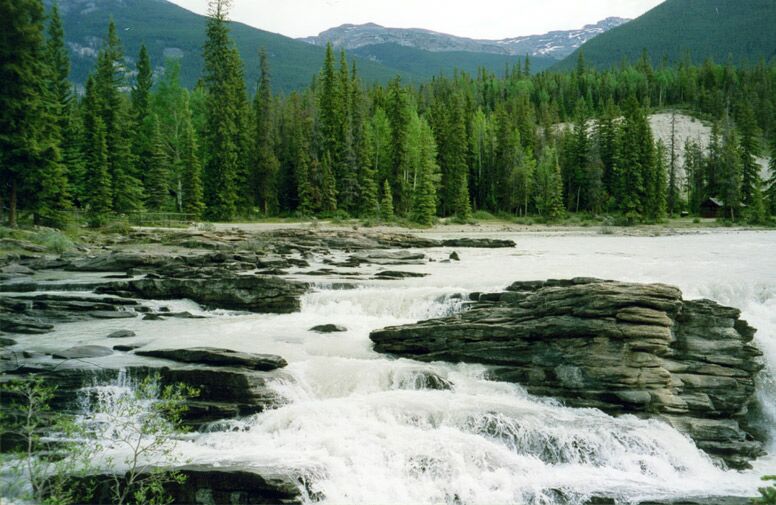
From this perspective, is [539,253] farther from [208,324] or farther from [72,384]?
[72,384]

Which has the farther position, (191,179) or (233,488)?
(191,179)

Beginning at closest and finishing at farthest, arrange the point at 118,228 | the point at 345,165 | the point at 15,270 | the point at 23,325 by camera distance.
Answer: the point at 23,325 → the point at 15,270 → the point at 118,228 → the point at 345,165

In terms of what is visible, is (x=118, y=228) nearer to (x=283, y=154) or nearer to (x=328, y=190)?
(x=328, y=190)

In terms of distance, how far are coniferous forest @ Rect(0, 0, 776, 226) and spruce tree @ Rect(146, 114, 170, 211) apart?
0.18 meters

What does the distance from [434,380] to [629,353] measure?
5253 millimetres

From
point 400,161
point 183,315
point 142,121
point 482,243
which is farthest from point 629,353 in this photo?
point 142,121

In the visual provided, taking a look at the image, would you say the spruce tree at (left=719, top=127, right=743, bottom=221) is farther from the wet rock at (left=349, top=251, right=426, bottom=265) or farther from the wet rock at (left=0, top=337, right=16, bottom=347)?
the wet rock at (left=0, top=337, right=16, bottom=347)

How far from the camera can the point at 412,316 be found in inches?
817

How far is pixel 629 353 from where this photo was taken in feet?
46.9

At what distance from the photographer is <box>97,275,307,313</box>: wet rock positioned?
73.0ft

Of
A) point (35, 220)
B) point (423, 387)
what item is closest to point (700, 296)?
point (423, 387)

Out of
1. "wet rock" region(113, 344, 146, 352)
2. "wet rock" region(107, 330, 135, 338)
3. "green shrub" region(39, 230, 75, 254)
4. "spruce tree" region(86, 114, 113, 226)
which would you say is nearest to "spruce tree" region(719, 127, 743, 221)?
"spruce tree" region(86, 114, 113, 226)

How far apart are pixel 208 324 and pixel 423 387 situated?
932 cm

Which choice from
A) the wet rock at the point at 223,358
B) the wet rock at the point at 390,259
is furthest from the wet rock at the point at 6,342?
the wet rock at the point at 390,259
